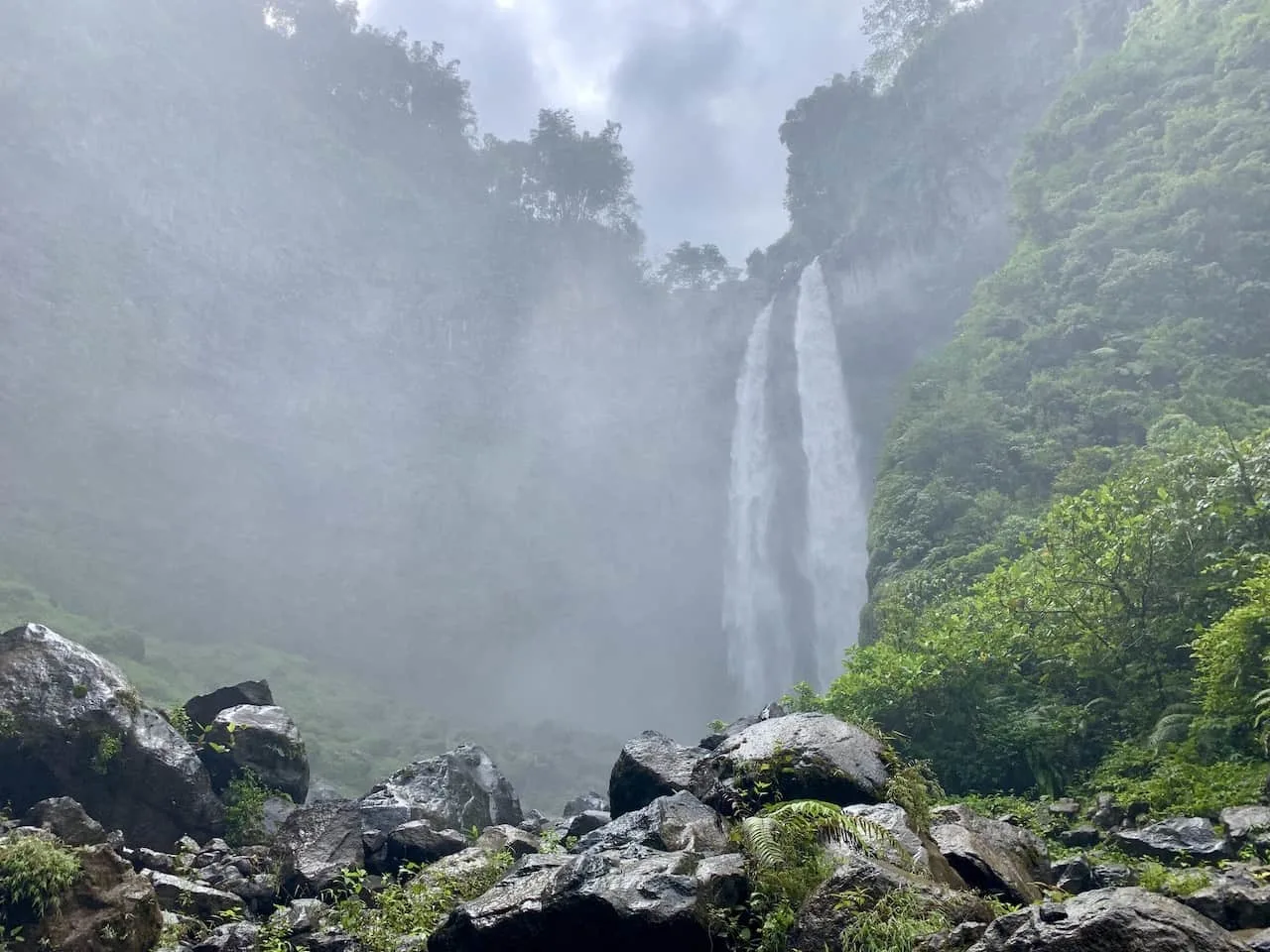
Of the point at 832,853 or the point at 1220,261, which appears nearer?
the point at 832,853

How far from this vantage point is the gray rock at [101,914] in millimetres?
5977

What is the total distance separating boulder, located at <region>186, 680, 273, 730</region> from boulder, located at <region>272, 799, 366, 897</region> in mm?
3913

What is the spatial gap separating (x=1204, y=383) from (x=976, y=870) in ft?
62.4

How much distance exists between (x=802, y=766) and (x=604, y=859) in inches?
85.0

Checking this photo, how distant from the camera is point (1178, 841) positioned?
6301 mm

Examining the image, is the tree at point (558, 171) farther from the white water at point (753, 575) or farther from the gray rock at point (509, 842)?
the gray rock at point (509, 842)

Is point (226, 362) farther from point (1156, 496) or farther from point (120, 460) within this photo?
point (1156, 496)

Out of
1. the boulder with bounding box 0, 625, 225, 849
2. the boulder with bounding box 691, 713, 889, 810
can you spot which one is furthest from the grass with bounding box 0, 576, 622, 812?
the boulder with bounding box 691, 713, 889, 810

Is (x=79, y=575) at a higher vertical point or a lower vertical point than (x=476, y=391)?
lower

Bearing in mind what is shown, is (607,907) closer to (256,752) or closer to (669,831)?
(669,831)

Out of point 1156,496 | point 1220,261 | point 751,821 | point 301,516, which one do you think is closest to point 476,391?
point 301,516

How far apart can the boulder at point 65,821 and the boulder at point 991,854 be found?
25.1 ft

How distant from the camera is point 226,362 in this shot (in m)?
45.0

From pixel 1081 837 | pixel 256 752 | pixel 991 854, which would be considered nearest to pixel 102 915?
pixel 256 752
